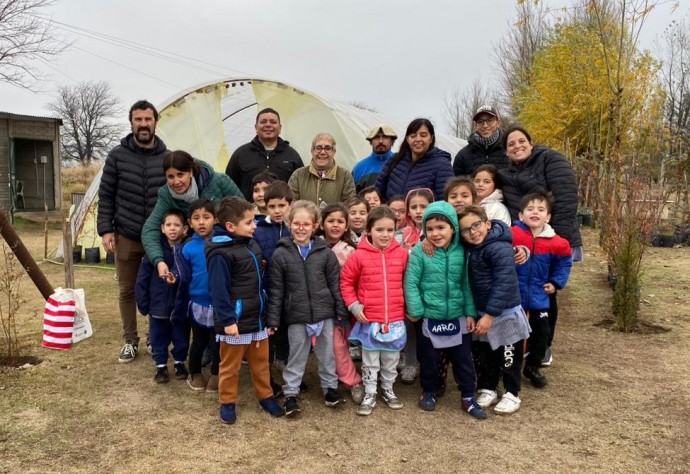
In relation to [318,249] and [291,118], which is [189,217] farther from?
[291,118]

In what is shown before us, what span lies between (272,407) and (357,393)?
0.56m

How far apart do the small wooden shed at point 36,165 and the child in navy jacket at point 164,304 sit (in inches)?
525

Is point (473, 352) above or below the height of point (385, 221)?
below

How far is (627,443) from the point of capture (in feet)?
9.98

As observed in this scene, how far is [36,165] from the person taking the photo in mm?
15883

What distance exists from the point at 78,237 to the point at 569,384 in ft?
25.3

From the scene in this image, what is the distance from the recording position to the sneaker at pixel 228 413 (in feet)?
10.7

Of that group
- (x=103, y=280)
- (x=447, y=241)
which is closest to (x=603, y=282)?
(x=447, y=241)

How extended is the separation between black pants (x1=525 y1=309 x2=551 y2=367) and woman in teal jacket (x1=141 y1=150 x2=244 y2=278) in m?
2.32

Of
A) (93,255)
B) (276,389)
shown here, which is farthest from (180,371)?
(93,255)

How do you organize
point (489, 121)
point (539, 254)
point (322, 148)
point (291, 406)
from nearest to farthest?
point (291, 406) → point (539, 254) → point (489, 121) → point (322, 148)

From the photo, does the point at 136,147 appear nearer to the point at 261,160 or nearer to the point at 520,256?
the point at 261,160

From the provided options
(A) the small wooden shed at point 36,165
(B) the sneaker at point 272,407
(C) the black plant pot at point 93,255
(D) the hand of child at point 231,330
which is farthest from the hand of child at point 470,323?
(A) the small wooden shed at point 36,165

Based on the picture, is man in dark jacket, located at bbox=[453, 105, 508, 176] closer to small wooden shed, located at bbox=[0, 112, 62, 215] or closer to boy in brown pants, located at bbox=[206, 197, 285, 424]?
boy in brown pants, located at bbox=[206, 197, 285, 424]
